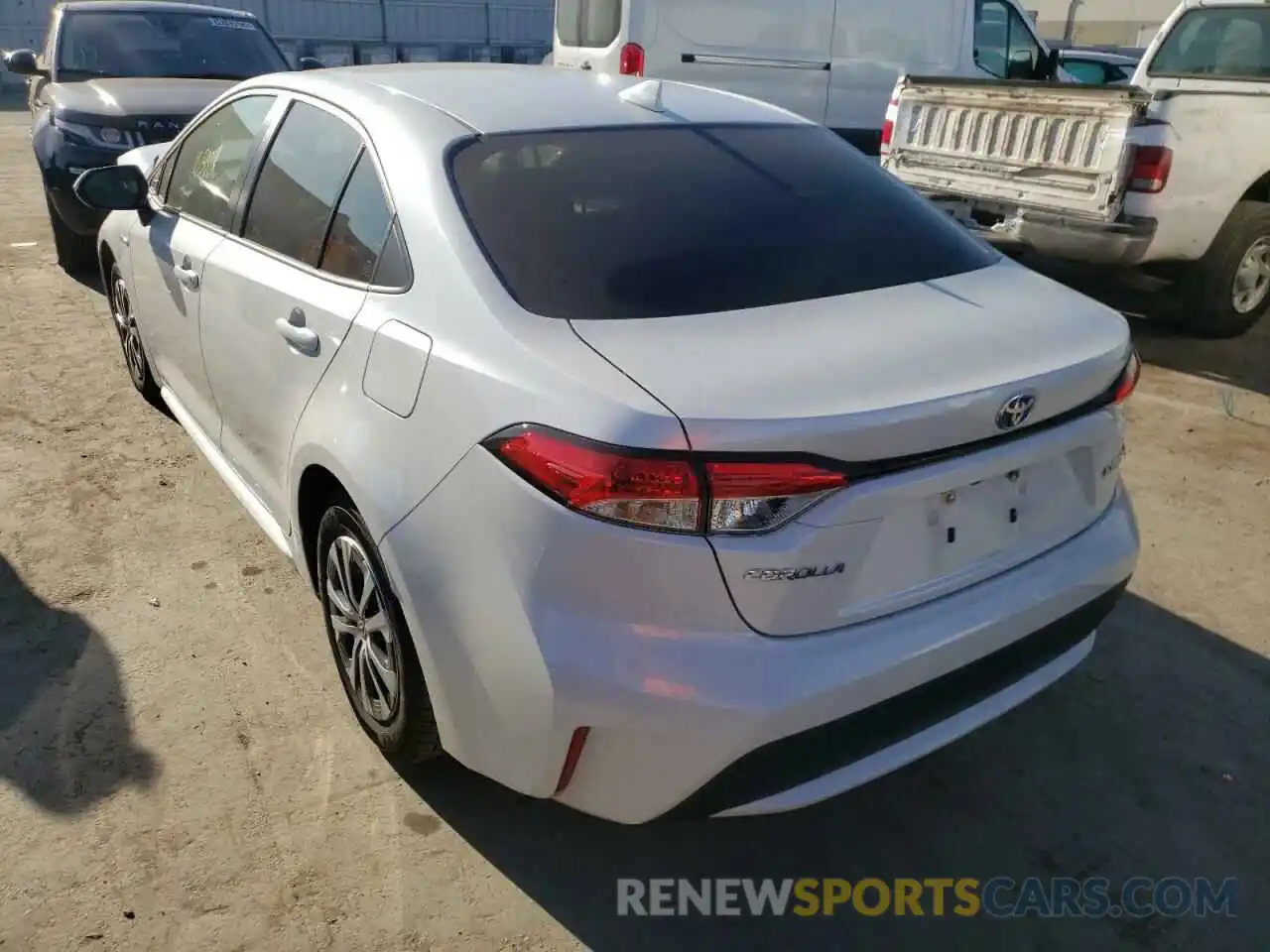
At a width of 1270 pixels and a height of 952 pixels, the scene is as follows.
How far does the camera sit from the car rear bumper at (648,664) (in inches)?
75.0

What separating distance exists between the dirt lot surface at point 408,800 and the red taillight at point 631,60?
6095 millimetres

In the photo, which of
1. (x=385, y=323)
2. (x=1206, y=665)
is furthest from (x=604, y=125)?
(x=1206, y=665)

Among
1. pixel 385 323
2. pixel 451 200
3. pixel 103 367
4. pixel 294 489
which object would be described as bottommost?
pixel 103 367

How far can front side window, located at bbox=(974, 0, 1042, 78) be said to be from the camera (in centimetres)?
1008

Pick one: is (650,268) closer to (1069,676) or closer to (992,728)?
Result: (992,728)

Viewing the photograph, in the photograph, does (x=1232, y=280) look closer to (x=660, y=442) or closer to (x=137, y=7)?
(x=660, y=442)

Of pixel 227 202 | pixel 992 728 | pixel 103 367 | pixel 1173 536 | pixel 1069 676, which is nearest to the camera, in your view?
pixel 992 728

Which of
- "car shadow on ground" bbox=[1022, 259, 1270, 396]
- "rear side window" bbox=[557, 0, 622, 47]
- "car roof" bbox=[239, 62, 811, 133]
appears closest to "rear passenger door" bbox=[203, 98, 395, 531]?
"car roof" bbox=[239, 62, 811, 133]

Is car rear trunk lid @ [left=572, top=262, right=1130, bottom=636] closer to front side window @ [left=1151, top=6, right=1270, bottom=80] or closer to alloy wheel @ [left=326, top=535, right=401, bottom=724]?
alloy wheel @ [left=326, top=535, right=401, bottom=724]

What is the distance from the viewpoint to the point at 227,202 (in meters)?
3.41

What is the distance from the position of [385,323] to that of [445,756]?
1076 mm

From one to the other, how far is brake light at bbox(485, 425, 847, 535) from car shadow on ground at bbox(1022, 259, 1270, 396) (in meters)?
4.88

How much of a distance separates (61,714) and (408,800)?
1042 mm

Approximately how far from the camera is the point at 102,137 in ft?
22.3
